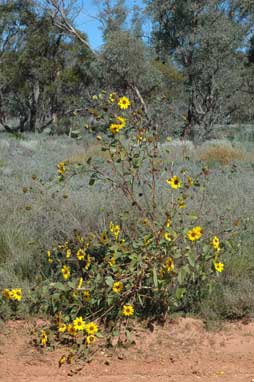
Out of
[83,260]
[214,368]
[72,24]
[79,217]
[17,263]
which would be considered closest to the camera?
[214,368]

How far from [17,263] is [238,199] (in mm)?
2392

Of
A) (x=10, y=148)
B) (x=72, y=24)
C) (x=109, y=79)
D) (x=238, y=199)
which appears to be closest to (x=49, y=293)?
(x=238, y=199)

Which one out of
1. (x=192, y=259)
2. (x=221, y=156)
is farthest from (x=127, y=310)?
(x=221, y=156)

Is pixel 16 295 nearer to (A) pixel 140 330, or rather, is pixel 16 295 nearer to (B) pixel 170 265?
(A) pixel 140 330

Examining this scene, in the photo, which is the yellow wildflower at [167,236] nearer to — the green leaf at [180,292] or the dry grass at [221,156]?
the green leaf at [180,292]

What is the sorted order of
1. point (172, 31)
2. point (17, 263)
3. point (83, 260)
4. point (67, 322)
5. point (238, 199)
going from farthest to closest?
point (172, 31)
point (238, 199)
point (17, 263)
point (83, 260)
point (67, 322)

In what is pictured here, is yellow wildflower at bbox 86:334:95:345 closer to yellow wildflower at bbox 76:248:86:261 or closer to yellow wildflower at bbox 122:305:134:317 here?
yellow wildflower at bbox 122:305:134:317

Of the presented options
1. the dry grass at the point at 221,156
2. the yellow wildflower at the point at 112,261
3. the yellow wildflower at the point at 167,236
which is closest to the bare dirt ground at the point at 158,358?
the yellow wildflower at the point at 112,261

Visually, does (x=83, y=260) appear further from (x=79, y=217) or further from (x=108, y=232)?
(x=79, y=217)

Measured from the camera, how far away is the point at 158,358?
3396 millimetres

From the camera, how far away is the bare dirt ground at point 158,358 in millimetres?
3164

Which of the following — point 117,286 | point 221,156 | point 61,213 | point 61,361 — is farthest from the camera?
point 221,156

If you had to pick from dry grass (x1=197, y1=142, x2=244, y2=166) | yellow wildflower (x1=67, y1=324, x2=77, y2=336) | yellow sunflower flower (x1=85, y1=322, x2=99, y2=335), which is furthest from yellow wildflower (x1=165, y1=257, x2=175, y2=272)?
dry grass (x1=197, y1=142, x2=244, y2=166)

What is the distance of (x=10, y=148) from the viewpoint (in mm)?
12805
